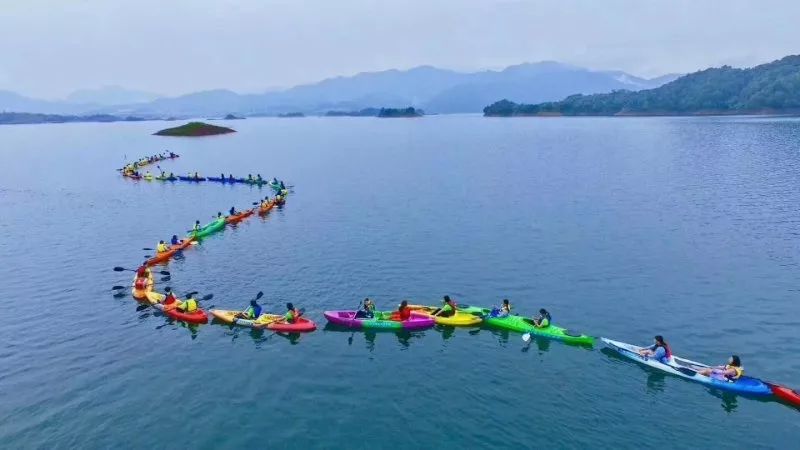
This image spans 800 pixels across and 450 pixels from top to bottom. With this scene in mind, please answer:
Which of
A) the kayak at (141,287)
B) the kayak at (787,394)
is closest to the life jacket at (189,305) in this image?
the kayak at (141,287)

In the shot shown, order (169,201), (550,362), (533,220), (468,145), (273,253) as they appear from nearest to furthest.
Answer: (550,362) → (273,253) → (533,220) → (169,201) → (468,145)

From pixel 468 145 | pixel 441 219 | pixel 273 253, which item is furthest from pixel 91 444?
pixel 468 145

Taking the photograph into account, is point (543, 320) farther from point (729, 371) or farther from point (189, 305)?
point (189, 305)

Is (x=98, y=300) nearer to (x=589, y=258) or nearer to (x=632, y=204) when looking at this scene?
(x=589, y=258)

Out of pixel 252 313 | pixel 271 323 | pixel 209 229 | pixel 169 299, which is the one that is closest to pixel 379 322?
pixel 271 323

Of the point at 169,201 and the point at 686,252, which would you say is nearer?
the point at 686,252

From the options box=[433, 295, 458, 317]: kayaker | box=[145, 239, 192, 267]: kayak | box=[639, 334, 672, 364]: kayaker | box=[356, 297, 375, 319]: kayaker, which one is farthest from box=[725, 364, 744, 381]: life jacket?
box=[145, 239, 192, 267]: kayak

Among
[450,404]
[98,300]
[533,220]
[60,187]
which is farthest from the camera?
[60,187]

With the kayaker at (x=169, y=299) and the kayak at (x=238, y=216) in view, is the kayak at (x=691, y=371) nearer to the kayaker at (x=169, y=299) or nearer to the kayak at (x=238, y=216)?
the kayaker at (x=169, y=299)
